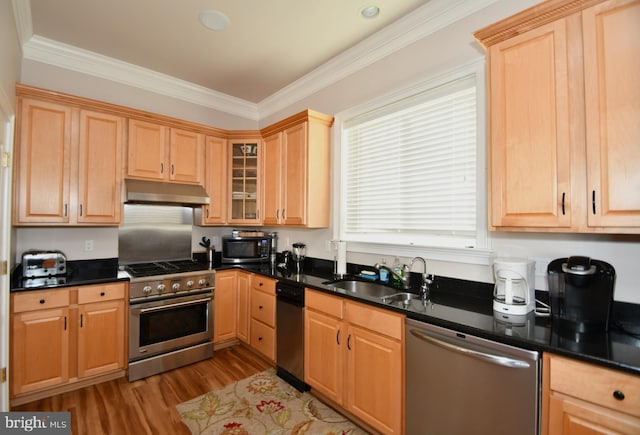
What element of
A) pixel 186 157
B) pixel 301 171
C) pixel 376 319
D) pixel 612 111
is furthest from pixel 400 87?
pixel 186 157

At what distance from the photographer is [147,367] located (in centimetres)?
284

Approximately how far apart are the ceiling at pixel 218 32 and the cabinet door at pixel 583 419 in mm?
2624

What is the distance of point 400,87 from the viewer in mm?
2557

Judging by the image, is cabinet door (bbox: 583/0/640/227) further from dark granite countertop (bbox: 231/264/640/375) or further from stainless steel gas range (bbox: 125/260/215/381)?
stainless steel gas range (bbox: 125/260/215/381)

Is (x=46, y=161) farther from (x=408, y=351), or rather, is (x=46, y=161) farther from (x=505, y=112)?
(x=505, y=112)

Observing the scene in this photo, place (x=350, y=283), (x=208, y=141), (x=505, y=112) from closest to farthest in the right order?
(x=505, y=112) < (x=350, y=283) < (x=208, y=141)

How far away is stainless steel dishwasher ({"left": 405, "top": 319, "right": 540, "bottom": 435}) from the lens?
1.36 metres

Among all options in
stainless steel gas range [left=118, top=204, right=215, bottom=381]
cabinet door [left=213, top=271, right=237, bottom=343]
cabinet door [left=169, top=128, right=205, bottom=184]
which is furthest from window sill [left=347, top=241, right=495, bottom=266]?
cabinet door [left=169, top=128, right=205, bottom=184]

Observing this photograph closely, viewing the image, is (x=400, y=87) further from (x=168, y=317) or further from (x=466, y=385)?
(x=168, y=317)

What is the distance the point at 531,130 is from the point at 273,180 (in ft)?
8.36

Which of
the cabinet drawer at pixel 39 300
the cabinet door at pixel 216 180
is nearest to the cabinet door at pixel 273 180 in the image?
the cabinet door at pixel 216 180

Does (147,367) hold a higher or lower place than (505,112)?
lower

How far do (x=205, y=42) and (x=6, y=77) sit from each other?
4.86 feet

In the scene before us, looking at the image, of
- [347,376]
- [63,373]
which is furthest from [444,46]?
[63,373]
